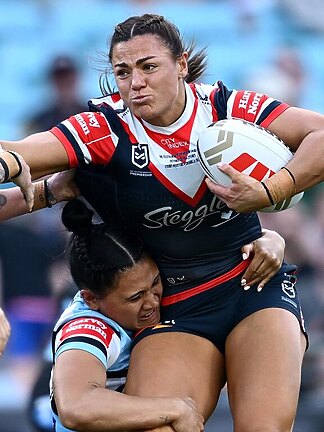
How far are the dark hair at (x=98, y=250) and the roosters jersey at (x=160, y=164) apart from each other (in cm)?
10

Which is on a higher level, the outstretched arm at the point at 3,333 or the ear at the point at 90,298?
the outstretched arm at the point at 3,333

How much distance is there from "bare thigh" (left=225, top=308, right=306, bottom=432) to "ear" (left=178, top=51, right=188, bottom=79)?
1.12 meters

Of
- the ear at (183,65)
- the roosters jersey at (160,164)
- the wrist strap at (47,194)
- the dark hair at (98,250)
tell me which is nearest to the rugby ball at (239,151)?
the roosters jersey at (160,164)

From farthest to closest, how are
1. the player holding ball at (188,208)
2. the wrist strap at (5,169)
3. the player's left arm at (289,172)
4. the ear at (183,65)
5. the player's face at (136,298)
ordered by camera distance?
the player's face at (136,298) < the ear at (183,65) < the player holding ball at (188,208) < the player's left arm at (289,172) < the wrist strap at (5,169)

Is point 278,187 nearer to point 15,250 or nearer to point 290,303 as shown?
point 290,303

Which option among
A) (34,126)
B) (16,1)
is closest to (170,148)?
(34,126)

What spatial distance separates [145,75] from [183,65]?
1.01 ft

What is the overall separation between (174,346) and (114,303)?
36 centimetres

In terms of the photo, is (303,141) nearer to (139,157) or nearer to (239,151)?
(239,151)

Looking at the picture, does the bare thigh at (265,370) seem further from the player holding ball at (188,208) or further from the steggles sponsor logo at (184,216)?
the steggles sponsor logo at (184,216)

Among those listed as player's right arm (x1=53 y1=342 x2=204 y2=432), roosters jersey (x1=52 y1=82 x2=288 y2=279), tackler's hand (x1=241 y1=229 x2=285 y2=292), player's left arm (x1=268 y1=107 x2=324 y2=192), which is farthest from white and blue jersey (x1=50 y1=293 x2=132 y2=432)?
player's left arm (x1=268 y1=107 x2=324 y2=192)

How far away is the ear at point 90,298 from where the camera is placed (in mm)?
5135

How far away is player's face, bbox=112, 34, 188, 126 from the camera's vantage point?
15.3 ft

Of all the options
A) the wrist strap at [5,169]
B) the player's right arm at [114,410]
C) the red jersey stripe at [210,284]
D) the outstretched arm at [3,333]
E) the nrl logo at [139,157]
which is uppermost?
the wrist strap at [5,169]
